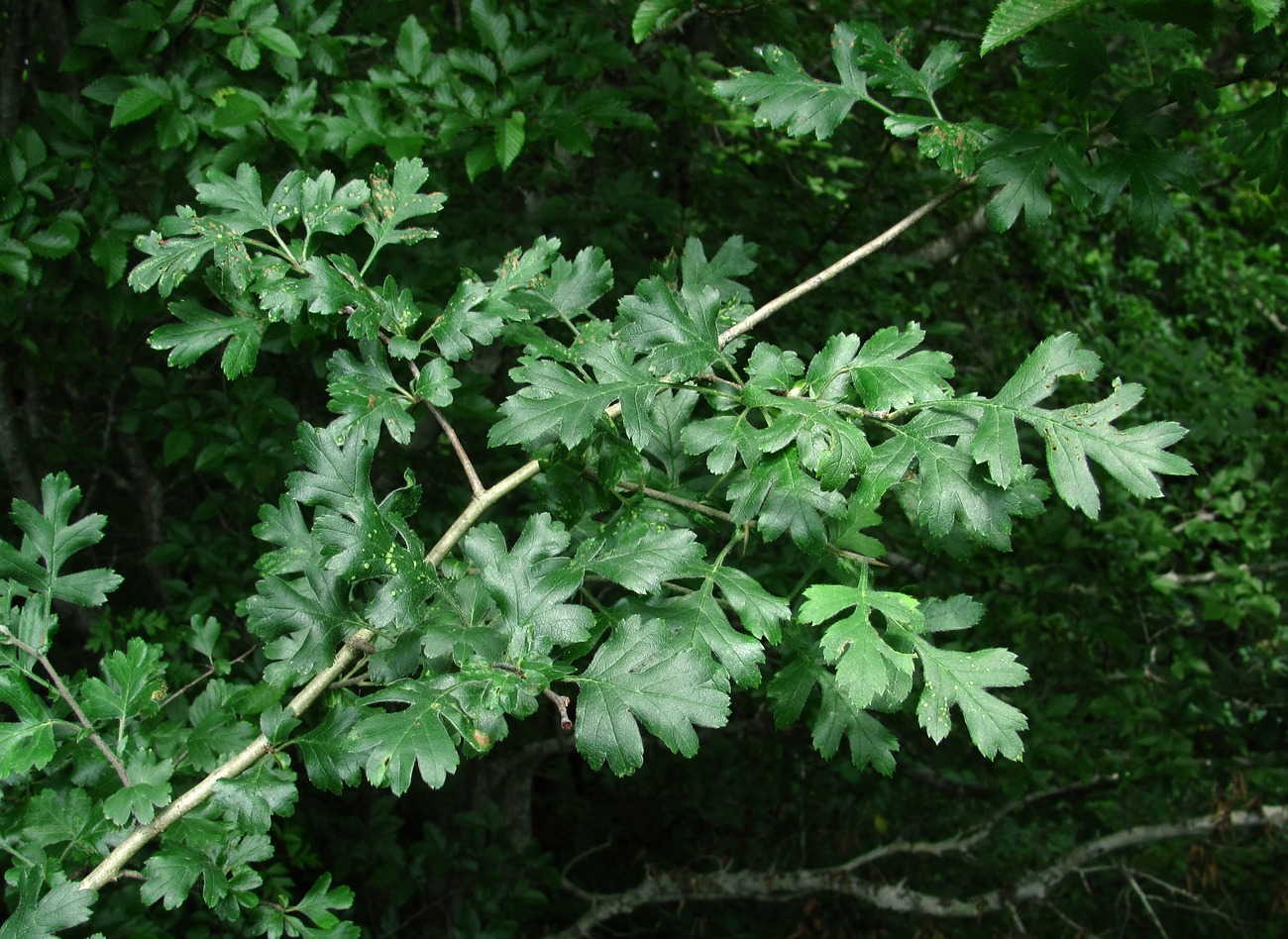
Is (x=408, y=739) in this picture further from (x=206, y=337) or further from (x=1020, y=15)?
(x=1020, y=15)

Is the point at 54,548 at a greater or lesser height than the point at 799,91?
lesser

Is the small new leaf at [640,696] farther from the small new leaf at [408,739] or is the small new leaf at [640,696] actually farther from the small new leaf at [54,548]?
the small new leaf at [54,548]

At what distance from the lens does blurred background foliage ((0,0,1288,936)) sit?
2.21 meters

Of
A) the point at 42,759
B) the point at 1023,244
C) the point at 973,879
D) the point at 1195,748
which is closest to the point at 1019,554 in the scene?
the point at 1195,748

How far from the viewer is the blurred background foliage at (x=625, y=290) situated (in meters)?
2.21

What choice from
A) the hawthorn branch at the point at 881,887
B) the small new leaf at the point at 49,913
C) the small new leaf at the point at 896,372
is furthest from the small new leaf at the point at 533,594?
the hawthorn branch at the point at 881,887

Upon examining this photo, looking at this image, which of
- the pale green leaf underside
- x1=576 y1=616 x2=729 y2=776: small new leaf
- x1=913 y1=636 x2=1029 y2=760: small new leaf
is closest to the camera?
the pale green leaf underside

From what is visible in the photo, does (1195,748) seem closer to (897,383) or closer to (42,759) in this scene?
(897,383)

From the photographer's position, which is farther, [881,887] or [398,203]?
[881,887]

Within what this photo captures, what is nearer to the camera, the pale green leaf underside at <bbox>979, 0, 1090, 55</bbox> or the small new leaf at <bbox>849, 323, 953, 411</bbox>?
the pale green leaf underside at <bbox>979, 0, 1090, 55</bbox>

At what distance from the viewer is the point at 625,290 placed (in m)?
2.91

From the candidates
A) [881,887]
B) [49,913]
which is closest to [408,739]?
[49,913]

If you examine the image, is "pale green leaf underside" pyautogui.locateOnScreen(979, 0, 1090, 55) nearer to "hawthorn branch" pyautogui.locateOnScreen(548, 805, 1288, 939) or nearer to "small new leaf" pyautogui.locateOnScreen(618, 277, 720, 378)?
"small new leaf" pyautogui.locateOnScreen(618, 277, 720, 378)

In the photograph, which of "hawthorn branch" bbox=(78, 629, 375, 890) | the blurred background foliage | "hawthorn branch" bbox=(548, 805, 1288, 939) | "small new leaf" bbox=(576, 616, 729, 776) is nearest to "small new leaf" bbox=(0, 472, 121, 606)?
the blurred background foliage
